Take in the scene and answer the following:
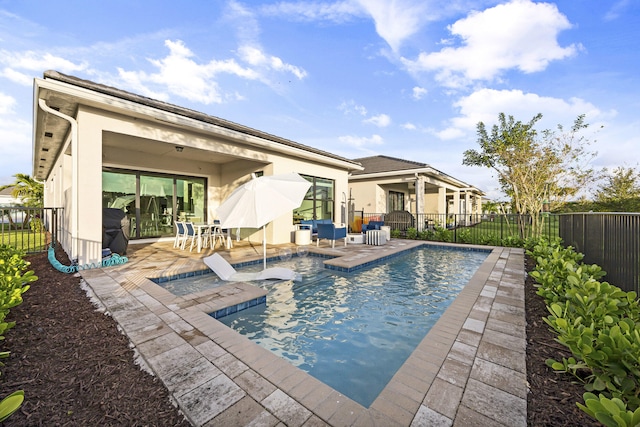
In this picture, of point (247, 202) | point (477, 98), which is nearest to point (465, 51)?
point (477, 98)

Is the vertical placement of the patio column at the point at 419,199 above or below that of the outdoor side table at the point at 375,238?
above

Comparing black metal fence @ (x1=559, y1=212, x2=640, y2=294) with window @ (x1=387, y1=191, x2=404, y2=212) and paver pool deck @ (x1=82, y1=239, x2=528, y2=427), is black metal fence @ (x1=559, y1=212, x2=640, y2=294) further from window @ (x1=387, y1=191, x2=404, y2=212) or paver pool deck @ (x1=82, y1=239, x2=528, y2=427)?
window @ (x1=387, y1=191, x2=404, y2=212)

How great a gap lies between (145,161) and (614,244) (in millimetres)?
12692

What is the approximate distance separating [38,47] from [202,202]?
682 centimetres

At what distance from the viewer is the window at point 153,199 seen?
9617 mm

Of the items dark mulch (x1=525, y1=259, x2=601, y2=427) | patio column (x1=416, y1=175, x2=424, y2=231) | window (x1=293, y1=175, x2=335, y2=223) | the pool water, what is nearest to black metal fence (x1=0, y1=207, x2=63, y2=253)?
the pool water

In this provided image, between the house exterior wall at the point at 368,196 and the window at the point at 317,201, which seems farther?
the house exterior wall at the point at 368,196

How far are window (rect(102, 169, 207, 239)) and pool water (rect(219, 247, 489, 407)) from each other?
7.15 metres

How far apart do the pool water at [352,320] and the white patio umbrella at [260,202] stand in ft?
4.51

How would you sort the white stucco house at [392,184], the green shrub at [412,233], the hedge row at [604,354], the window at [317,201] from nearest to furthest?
1. the hedge row at [604,354]
2. the window at [317,201]
3. the green shrub at [412,233]
4. the white stucco house at [392,184]

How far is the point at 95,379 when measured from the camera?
7.27 ft

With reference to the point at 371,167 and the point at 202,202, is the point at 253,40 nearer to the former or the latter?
the point at 202,202

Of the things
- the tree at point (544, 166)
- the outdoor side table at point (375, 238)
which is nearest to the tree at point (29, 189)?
the outdoor side table at point (375, 238)

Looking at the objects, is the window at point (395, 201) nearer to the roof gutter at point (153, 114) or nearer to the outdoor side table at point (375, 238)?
the outdoor side table at point (375, 238)
